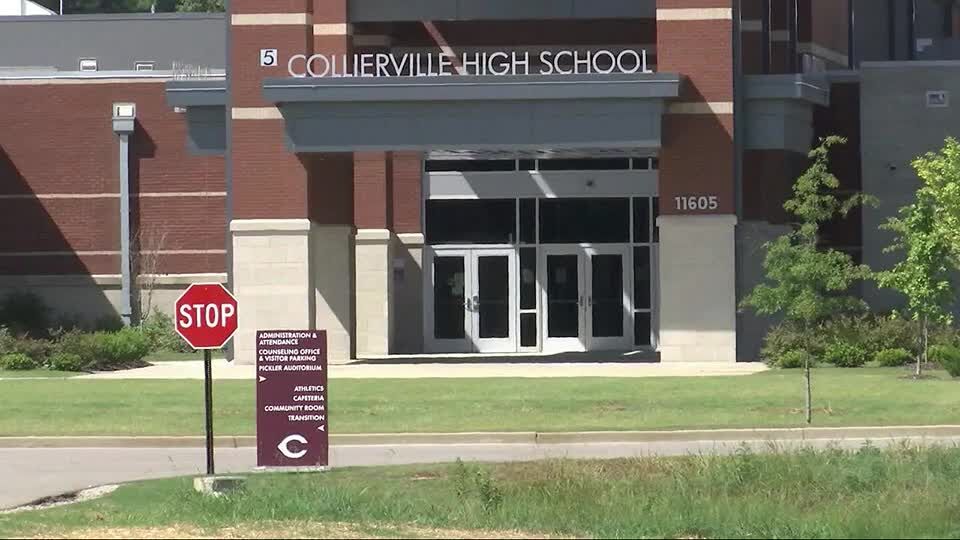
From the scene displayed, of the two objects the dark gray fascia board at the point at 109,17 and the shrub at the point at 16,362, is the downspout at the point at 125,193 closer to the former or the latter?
the dark gray fascia board at the point at 109,17

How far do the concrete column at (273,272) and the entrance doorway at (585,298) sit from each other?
31.4 ft

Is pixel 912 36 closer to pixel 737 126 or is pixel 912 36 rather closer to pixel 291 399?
pixel 737 126

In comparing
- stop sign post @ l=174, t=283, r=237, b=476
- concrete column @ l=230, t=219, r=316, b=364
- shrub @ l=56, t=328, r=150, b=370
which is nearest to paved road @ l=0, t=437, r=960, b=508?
stop sign post @ l=174, t=283, r=237, b=476

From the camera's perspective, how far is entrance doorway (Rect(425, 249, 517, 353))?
5022 centimetres

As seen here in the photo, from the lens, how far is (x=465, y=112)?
40750 mm

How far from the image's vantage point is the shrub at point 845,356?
38688mm

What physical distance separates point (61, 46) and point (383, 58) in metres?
29.3

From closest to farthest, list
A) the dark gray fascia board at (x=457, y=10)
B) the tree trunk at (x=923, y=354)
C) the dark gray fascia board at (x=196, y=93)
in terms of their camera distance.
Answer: the tree trunk at (x=923, y=354) < the dark gray fascia board at (x=196, y=93) < the dark gray fascia board at (x=457, y=10)

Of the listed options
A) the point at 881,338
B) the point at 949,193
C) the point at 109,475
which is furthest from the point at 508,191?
the point at 109,475

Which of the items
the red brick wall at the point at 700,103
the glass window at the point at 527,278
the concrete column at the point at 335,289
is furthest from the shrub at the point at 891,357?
the glass window at the point at 527,278

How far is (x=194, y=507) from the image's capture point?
17531 mm

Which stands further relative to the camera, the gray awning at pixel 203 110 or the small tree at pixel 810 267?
the gray awning at pixel 203 110

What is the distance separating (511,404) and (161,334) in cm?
2441

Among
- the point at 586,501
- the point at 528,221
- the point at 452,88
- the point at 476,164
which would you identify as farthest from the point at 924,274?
the point at 586,501
